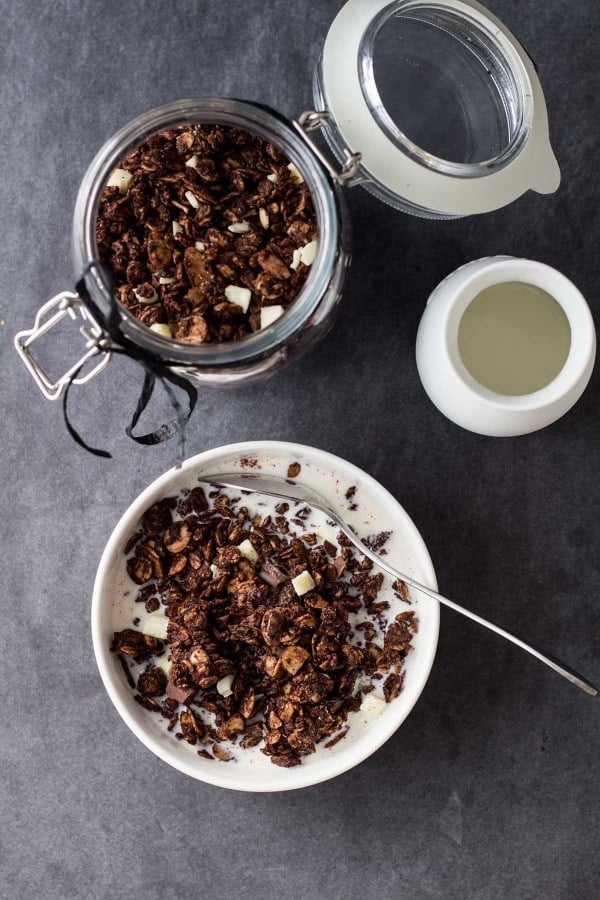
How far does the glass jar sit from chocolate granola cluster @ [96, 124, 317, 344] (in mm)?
39

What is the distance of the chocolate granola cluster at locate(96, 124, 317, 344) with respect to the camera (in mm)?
976

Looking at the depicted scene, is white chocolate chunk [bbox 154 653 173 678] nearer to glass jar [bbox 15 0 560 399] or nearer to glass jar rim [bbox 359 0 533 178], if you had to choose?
glass jar [bbox 15 0 560 399]

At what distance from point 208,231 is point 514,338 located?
0.43 metres

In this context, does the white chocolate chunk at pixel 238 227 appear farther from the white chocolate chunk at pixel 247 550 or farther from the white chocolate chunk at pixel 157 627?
the white chocolate chunk at pixel 157 627

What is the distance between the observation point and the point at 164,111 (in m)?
0.94

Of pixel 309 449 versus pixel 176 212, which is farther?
pixel 309 449

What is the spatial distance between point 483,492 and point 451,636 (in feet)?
0.75

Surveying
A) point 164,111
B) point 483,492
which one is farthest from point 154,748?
point 164,111

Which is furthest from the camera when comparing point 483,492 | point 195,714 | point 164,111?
point 483,492

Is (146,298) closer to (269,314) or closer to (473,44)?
(269,314)

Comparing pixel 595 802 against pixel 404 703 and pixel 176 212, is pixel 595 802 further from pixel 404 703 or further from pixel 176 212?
pixel 176 212

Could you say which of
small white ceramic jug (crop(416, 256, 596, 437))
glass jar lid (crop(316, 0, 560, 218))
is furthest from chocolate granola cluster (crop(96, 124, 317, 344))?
small white ceramic jug (crop(416, 256, 596, 437))

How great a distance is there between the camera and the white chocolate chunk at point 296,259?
0.99 meters

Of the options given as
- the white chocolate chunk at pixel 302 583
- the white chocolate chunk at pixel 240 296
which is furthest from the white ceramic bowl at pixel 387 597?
the white chocolate chunk at pixel 240 296
